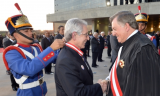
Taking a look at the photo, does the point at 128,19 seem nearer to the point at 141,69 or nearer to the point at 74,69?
the point at 141,69

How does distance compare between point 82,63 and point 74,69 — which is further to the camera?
point 82,63

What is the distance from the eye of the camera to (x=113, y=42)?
150 inches

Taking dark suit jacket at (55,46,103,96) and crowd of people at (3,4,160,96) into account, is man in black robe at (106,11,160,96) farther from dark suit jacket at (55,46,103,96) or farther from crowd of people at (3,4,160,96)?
dark suit jacket at (55,46,103,96)

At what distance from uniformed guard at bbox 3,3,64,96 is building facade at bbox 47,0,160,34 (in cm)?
1966

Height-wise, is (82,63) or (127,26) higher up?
(127,26)

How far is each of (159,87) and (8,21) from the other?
2089 mm

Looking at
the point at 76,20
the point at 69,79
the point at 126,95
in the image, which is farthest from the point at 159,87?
the point at 76,20

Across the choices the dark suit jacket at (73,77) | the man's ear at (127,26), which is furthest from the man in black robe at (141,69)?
the dark suit jacket at (73,77)

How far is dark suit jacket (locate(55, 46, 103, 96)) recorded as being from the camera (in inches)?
49.5

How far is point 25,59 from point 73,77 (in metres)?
0.70

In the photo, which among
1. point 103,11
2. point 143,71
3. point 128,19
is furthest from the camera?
point 103,11

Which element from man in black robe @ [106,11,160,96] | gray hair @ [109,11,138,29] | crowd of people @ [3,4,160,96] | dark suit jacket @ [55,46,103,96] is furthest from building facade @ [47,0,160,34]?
dark suit jacket @ [55,46,103,96]

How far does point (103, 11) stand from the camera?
2075 cm

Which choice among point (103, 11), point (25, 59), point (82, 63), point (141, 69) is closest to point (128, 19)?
point (141, 69)
